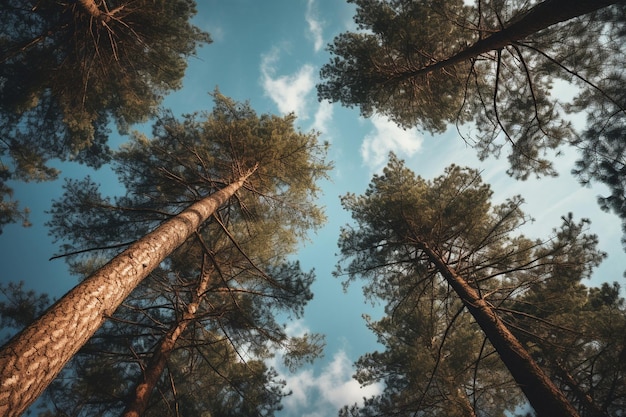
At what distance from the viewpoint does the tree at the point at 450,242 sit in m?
5.44

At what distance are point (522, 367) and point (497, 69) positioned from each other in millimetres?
4187

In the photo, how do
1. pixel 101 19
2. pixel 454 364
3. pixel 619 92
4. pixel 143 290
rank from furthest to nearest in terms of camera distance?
pixel 454 364 → pixel 143 290 → pixel 101 19 → pixel 619 92

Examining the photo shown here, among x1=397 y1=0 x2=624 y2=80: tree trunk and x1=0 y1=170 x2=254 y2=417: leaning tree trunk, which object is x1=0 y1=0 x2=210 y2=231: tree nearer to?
x1=0 y1=170 x2=254 y2=417: leaning tree trunk

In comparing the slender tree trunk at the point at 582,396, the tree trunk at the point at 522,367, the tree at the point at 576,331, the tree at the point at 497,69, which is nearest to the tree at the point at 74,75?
the tree at the point at 497,69

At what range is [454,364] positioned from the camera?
27.9ft

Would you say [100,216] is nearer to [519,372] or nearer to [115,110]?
[115,110]

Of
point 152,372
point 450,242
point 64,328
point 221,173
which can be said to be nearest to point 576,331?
point 450,242

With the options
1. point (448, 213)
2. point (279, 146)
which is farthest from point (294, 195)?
point (448, 213)

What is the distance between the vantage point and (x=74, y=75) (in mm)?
7129

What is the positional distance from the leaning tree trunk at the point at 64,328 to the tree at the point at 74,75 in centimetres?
524

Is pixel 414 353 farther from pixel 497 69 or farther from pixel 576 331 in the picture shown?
pixel 497 69

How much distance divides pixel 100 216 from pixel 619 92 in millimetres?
11366

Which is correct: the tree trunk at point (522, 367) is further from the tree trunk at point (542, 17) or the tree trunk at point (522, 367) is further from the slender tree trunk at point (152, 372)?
the slender tree trunk at point (152, 372)

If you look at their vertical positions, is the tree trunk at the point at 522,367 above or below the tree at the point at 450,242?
below
